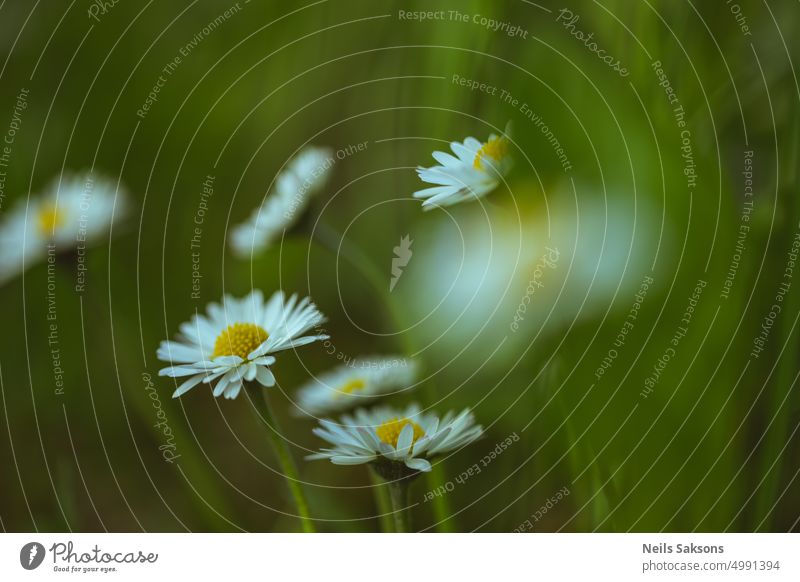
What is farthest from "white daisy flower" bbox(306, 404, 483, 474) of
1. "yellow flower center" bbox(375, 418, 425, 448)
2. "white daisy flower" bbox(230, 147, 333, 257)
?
"white daisy flower" bbox(230, 147, 333, 257)

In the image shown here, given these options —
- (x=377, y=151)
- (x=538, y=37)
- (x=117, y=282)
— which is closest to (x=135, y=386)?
(x=117, y=282)

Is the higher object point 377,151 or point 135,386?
point 377,151

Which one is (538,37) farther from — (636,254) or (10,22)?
(10,22)

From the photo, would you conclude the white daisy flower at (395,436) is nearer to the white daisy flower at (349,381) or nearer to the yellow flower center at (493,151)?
the white daisy flower at (349,381)

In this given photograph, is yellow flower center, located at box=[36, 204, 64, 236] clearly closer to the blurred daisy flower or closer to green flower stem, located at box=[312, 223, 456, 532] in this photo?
the blurred daisy flower
